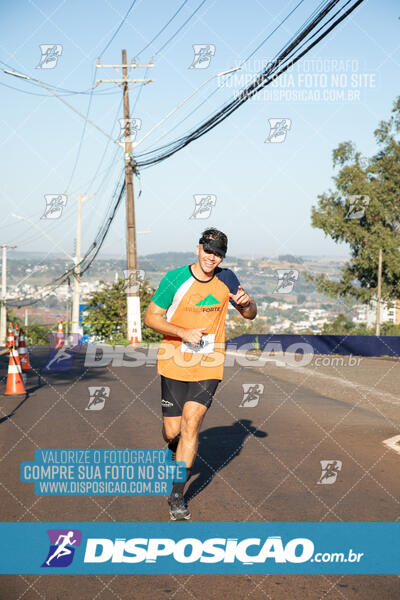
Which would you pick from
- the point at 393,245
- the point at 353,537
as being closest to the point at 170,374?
the point at 353,537

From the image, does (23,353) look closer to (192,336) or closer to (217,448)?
(217,448)

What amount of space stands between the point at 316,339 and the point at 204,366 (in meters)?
21.5

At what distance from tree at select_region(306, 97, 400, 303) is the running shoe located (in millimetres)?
47319

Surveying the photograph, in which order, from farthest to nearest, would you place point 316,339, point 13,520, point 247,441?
point 316,339 < point 247,441 < point 13,520

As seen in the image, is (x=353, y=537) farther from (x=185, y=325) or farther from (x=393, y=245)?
(x=393, y=245)

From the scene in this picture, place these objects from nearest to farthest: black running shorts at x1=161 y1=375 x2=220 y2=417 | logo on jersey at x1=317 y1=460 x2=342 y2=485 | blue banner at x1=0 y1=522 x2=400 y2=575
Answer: blue banner at x1=0 y1=522 x2=400 y2=575
black running shorts at x1=161 y1=375 x2=220 y2=417
logo on jersey at x1=317 y1=460 x2=342 y2=485

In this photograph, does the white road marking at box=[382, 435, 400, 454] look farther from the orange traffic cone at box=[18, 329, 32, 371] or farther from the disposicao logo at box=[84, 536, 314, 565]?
the orange traffic cone at box=[18, 329, 32, 371]

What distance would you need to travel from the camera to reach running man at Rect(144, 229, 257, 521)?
17.9 ft

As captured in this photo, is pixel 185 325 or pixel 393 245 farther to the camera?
pixel 393 245

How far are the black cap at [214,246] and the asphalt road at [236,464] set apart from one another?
2031mm

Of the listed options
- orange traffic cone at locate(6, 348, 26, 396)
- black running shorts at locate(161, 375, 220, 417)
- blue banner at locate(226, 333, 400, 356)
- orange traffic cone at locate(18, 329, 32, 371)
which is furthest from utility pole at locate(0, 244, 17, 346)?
black running shorts at locate(161, 375, 220, 417)

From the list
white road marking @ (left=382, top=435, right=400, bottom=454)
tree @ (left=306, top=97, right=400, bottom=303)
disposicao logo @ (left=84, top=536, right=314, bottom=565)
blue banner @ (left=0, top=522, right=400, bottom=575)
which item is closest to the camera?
blue banner @ (left=0, top=522, right=400, bottom=575)

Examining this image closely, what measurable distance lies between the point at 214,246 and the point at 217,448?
3325mm

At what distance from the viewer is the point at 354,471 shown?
6840mm
